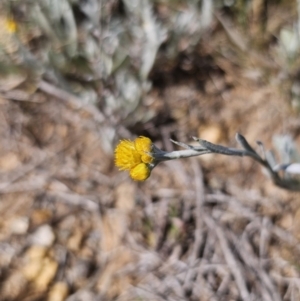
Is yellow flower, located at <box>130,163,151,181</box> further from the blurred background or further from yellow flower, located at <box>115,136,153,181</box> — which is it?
the blurred background

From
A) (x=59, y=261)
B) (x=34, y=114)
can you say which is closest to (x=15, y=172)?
(x=34, y=114)

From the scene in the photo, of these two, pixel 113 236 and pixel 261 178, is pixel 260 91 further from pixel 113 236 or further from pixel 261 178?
pixel 113 236

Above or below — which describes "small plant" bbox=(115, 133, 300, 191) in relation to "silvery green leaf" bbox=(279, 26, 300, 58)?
above

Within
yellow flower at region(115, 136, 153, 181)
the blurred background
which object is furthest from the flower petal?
the blurred background

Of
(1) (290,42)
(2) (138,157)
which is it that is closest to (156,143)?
(1) (290,42)

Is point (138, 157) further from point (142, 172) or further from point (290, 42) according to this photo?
point (290, 42)

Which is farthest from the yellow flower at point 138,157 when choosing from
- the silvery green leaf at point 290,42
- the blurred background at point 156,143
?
the silvery green leaf at point 290,42

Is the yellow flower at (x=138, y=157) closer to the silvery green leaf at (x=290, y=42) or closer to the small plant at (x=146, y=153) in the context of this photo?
the small plant at (x=146, y=153)
